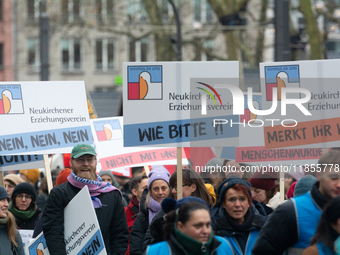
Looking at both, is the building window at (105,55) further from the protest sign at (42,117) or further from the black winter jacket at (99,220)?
the black winter jacket at (99,220)

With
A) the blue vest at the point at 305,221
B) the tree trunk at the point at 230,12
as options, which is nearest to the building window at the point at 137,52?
the tree trunk at the point at 230,12

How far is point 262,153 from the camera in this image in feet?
18.4

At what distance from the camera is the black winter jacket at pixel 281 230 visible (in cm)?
338

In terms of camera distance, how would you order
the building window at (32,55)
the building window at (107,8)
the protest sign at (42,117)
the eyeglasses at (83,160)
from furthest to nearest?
the building window at (32,55)
the building window at (107,8)
the protest sign at (42,117)
the eyeglasses at (83,160)

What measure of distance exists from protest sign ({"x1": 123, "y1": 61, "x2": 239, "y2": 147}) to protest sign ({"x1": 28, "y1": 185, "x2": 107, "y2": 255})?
113 cm

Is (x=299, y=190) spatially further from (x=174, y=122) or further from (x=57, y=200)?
(x=57, y=200)

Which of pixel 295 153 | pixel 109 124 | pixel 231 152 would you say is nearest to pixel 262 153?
pixel 295 153

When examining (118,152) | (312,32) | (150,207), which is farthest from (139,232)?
(312,32)

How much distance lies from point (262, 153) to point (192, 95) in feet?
2.91

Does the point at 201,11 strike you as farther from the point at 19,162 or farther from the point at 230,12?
the point at 19,162

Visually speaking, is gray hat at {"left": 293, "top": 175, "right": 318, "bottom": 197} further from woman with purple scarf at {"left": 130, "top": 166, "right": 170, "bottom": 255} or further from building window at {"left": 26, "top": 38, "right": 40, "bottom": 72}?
building window at {"left": 26, "top": 38, "right": 40, "bottom": 72}

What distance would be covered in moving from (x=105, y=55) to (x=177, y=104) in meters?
33.5

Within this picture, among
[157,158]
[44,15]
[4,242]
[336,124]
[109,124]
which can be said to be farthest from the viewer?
[44,15]

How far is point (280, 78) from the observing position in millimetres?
5562
